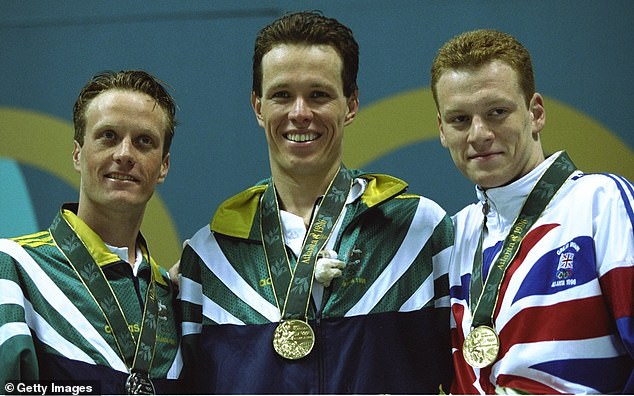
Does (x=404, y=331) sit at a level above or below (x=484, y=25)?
below

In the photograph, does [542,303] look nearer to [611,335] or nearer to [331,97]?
[611,335]

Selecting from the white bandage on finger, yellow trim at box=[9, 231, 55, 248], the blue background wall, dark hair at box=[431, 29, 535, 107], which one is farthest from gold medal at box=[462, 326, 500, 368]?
the blue background wall

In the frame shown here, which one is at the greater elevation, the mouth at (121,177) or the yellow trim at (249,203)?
the mouth at (121,177)

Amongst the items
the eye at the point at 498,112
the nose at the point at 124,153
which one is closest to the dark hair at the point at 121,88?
the nose at the point at 124,153

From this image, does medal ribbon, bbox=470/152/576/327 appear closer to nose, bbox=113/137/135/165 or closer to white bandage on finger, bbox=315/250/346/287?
white bandage on finger, bbox=315/250/346/287

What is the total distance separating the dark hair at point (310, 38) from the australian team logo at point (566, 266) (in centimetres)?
83

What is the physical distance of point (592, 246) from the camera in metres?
2.36

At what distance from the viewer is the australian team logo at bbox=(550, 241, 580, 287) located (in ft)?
7.77

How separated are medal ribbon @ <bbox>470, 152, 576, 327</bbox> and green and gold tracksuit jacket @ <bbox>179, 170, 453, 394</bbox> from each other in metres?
0.22

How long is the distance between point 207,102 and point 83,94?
1392mm

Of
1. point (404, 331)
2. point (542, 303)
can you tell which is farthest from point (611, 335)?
point (404, 331)

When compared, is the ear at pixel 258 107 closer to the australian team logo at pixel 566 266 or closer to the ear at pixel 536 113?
the ear at pixel 536 113

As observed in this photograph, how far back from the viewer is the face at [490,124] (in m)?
2.55

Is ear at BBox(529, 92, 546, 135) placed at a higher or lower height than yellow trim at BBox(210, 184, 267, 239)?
higher
